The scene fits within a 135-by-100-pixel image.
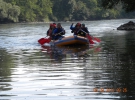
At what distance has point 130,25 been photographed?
43.7 meters

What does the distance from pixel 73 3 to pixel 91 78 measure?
109028mm

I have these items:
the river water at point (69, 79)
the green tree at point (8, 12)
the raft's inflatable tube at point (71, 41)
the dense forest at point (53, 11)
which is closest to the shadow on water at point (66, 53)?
the raft's inflatable tube at point (71, 41)

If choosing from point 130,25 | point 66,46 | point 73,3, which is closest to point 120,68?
point 66,46

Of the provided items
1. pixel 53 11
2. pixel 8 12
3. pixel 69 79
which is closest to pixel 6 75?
pixel 69 79

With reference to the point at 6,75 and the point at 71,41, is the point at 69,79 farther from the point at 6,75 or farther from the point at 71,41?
the point at 71,41

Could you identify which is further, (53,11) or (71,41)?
(53,11)

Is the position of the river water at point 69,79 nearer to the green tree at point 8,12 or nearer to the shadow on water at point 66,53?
the shadow on water at point 66,53

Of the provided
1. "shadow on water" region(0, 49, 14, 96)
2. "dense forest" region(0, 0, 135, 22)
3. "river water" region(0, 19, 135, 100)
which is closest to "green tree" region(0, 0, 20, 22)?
"dense forest" region(0, 0, 135, 22)

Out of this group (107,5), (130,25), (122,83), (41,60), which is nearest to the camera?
(122,83)

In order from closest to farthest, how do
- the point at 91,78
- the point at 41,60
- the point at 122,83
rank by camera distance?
1. the point at 122,83
2. the point at 91,78
3. the point at 41,60

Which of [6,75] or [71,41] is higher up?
[6,75]

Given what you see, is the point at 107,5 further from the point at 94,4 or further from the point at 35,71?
the point at 94,4

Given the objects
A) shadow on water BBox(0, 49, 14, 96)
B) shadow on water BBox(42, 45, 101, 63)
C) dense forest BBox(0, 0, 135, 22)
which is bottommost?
dense forest BBox(0, 0, 135, 22)

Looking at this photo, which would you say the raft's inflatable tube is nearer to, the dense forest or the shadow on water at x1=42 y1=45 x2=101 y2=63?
the shadow on water at x1=42 y1=45 x2=101 y2=63
